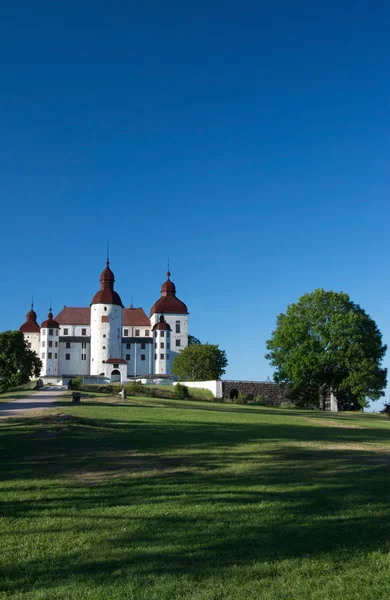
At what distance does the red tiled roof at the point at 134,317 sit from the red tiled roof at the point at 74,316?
7300 mm

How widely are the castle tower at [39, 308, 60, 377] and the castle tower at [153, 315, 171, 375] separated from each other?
1677 centimetres

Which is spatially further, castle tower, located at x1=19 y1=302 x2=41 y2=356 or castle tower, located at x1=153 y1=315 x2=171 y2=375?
castle tower, located at x1=19 y1=302 x2=41 y2=356

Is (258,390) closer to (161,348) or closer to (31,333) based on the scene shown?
(161,348)

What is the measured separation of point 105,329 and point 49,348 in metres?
10.7

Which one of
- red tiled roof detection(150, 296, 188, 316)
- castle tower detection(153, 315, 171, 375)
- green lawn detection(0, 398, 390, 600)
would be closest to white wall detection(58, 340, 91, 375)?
castle tower detection(153, 315, 171, 375)

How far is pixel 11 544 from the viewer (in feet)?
20.7

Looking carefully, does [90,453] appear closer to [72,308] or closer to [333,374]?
[333,374]

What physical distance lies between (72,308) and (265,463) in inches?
3866

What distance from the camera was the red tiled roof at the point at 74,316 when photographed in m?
104

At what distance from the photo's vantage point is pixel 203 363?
8012 centimetres

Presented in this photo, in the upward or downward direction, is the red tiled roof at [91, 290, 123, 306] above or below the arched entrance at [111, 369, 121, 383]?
above

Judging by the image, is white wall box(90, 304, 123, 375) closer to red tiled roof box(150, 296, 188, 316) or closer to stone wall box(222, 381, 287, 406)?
red tiled roof box(150, 296, 188, 316)

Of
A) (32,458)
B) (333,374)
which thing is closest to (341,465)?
(32,458)

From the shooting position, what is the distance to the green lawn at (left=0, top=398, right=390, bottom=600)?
5.12 m
